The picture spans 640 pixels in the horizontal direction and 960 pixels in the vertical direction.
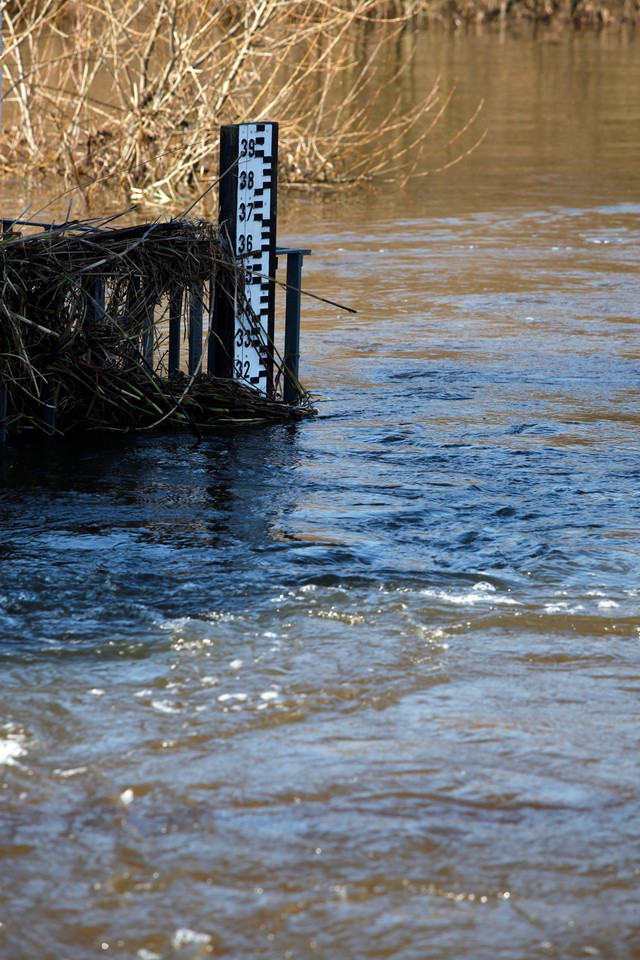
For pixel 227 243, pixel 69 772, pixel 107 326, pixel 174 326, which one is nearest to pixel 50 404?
Answer: pixel 107 326

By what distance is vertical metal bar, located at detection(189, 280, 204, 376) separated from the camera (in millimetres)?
7602

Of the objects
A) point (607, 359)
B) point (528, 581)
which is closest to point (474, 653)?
point (528, 581)

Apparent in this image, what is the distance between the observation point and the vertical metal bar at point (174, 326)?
7.61 meters

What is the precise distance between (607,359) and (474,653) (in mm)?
5307

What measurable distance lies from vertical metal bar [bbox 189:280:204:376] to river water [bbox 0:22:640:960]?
0.43 m

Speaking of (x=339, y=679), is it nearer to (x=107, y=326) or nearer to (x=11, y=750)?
(x=11, y=750)

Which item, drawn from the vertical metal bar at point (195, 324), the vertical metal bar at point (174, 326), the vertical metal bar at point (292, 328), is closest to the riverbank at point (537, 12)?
the vertical metal bar at point (292, 328)

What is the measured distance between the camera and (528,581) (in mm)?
A: 5297

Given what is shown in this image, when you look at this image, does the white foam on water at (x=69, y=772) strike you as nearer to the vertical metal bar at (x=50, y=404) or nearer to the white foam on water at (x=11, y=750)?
the white foam on water at (x=11, y=750)

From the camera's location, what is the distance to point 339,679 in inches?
174

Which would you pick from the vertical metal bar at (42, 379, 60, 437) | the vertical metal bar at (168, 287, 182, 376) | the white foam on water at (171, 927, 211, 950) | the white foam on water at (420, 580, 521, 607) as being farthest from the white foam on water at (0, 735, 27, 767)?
the vertical metal bar at (168, 287, 182, 376)

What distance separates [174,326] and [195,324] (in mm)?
185

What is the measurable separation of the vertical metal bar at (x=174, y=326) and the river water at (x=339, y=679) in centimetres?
55

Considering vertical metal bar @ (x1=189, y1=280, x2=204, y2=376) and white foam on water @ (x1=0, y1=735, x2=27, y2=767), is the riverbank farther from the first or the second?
white foam on water @ (x1=0, y1=735, x2=27, y2=767)
